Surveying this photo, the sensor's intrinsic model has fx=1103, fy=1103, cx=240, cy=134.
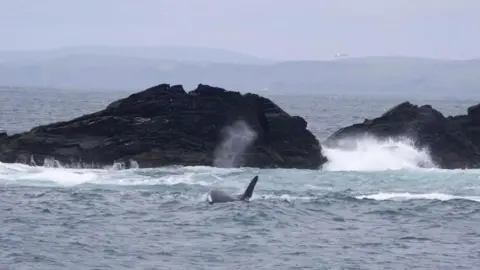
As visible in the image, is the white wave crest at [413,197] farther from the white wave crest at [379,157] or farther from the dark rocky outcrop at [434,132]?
the dark rocky outcrop at [434,132]

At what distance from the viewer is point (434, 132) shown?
6041 cm

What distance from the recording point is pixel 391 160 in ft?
194

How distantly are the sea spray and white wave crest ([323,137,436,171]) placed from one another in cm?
450

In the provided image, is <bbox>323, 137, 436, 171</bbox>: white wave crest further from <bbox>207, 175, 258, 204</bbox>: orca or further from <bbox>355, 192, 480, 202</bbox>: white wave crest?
<bbox>207, 175, 258, 204</bbox>: orca

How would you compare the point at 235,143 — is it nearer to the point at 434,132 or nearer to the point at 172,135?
the point at 172,135

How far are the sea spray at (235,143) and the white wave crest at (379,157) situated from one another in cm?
450

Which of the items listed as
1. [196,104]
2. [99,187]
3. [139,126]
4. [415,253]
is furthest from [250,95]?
[415,253]

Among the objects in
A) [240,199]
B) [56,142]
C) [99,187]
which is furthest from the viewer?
[56,142]

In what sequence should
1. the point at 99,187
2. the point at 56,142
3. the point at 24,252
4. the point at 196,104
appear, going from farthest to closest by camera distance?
the point at 196,104 → the point at 56,142 → the point at 99,187 → the point at 24,252

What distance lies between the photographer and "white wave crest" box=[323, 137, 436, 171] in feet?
192

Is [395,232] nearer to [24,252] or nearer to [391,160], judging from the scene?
[24,252]

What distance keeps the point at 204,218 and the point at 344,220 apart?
4.95 meters

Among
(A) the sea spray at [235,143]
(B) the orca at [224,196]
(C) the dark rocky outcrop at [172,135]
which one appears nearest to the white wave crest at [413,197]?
(B) the orca at [224,196]

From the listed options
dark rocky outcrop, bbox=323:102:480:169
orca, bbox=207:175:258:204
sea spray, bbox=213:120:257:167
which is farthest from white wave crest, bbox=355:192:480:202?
dark rocky outcrop, bbox=323:102:480:169
